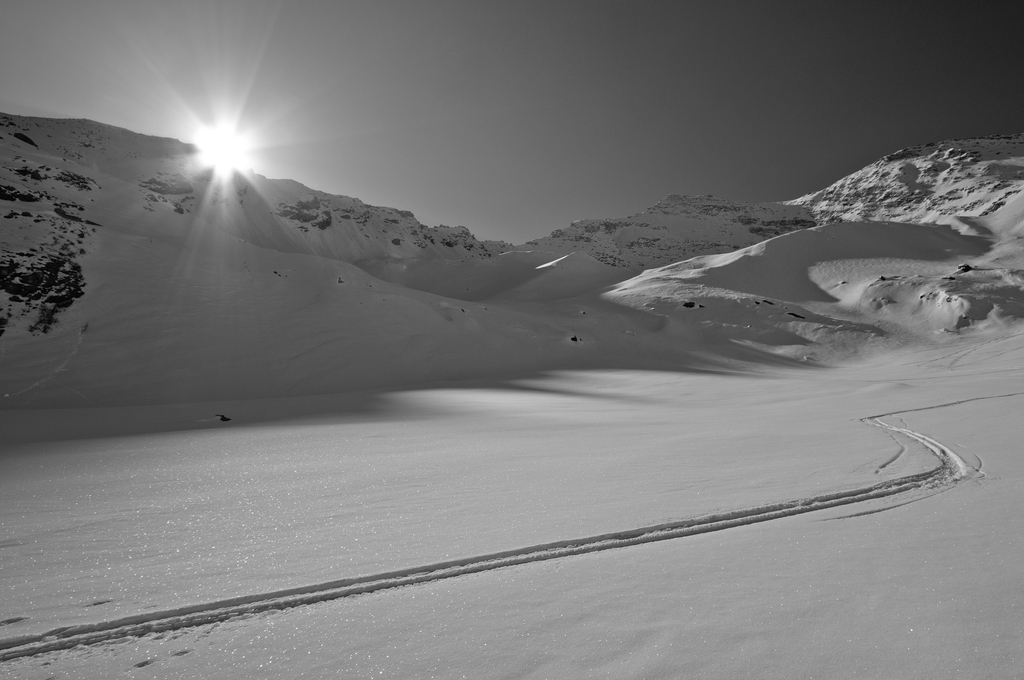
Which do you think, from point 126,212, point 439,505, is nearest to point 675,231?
point 126,212

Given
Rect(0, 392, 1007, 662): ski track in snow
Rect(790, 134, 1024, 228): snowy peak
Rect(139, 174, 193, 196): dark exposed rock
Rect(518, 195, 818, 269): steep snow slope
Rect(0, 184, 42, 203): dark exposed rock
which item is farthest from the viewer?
Rect(518, 195, 818, 269): steep snow slope

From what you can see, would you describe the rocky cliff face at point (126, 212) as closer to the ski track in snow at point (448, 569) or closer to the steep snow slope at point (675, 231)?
the ski track in snow at point (448, 569)

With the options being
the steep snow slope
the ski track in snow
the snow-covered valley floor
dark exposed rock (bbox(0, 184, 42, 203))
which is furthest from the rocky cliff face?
the steep snow slope

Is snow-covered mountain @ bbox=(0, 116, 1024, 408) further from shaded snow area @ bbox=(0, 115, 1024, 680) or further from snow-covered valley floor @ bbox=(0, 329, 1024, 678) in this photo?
snow-covered valley floor @ bbox=(0, 329, 1024, 678)

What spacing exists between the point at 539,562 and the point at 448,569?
53 cm

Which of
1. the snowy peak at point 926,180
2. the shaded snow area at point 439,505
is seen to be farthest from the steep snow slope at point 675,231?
the shaded snow area at point 439,505

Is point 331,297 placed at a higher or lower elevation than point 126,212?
lower

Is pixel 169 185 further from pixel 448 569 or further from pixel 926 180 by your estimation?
pixel 926 180

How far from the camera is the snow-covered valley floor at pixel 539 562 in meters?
1.79

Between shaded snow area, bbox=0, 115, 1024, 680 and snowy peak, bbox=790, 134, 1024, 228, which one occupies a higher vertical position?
snowy peak, bbox=790, 134, 1024, 228

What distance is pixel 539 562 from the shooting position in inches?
101

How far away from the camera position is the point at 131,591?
241 centimetres

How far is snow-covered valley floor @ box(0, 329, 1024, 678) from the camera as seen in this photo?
70.7 inches

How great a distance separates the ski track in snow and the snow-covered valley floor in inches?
2.1
